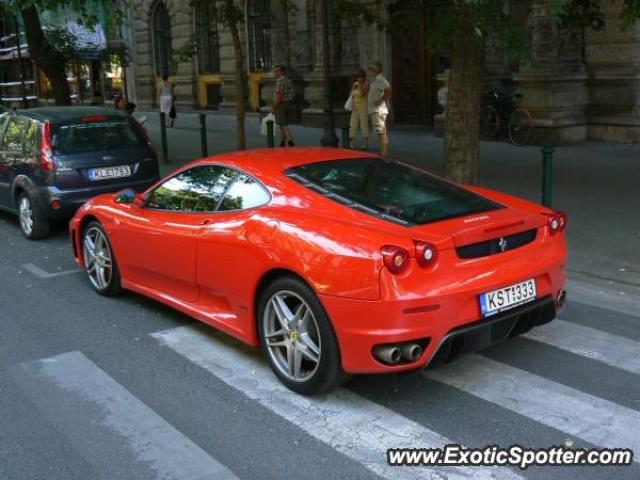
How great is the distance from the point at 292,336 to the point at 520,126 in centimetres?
1274

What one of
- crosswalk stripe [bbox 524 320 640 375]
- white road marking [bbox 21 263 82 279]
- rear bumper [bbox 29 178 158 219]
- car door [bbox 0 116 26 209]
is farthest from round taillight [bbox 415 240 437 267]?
car door [bbox 0 116 26 209]

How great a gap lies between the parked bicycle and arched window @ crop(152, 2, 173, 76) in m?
16.3

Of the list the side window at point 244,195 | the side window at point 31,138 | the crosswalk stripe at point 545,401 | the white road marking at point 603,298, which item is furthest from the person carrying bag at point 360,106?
the crosswalk stripe at point 545,401

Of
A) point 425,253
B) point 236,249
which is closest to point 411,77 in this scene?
point 236,249

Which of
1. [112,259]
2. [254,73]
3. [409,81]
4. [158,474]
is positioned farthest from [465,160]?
[254,73]

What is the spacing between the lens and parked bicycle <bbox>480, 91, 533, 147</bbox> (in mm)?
16281

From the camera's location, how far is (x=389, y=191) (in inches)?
204

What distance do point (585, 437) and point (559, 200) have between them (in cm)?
704

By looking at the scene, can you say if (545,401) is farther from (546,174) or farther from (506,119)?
(506,119)

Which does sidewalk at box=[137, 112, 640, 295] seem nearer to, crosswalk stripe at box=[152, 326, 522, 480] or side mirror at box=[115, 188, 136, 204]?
crosswalk stripe at box=[152, 326, 522, 480]

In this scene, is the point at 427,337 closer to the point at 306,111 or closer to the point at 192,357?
the point at 192,357

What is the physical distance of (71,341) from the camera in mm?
5898

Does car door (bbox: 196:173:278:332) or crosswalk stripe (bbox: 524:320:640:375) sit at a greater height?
car door (bbox: 196:173:278:332)

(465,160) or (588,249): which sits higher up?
(465,160)
